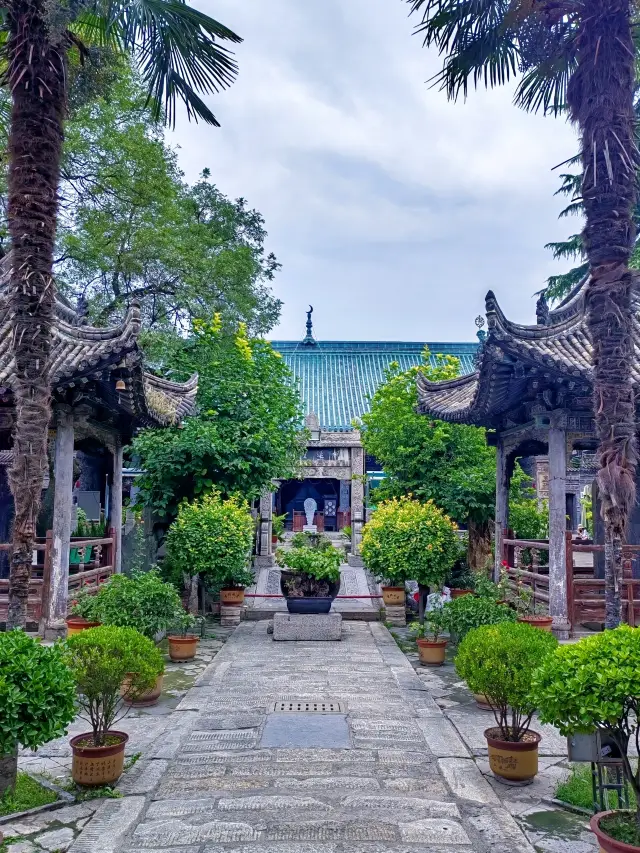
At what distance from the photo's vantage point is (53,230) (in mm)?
5465

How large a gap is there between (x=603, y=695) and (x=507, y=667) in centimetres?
155

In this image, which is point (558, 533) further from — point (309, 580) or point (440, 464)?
point (440, 464)

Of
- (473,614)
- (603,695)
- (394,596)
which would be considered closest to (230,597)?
(394,596)

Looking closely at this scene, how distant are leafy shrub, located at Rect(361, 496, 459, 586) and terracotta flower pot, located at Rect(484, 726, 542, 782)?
5.59m

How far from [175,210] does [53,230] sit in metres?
9.84

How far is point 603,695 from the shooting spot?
11.9ft

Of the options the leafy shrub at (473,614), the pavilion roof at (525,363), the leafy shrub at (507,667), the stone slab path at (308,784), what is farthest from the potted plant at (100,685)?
the pavilion roof at (525,363)

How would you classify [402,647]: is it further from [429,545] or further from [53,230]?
[53,230]

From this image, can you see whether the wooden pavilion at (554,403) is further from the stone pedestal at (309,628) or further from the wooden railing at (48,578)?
the wooden railing at (48,578)

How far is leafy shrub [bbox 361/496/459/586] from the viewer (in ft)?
35.5

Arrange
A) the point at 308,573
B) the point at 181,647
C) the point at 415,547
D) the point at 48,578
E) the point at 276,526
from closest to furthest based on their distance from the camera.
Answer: the point at 181,647 < the point at 48,578 < the point at 415,547 < the point at 308,573 < the point at 276,526

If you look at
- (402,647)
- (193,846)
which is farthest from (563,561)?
(193,846)

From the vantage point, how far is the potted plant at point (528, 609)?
353 inches

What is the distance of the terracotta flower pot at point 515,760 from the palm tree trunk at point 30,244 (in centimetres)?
366
